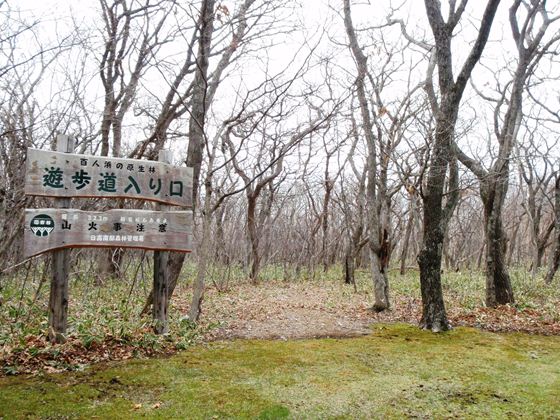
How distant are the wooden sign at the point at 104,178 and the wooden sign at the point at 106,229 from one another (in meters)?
0.24

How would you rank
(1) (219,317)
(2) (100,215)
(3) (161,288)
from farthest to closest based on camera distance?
(1) (219,317), (3) (161,288), (2) (100,215)

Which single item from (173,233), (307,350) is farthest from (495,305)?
(173,233)

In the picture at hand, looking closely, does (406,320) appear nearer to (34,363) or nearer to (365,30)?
(34,363)

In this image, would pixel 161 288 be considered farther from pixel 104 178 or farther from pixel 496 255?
pixel 496 255

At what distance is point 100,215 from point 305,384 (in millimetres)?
3228

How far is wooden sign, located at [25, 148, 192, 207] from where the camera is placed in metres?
5.15

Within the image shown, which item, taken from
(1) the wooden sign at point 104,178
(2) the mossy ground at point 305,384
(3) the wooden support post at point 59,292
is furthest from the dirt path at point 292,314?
(1) the wooden sign at point 104,178

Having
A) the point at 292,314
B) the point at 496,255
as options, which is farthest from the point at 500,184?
the point at 292,314

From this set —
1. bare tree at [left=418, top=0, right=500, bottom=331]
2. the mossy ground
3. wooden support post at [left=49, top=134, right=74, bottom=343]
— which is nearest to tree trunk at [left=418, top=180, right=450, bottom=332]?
bare tree at [left=418, top=0, right=500, bottom=331]

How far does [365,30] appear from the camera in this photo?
430 inches

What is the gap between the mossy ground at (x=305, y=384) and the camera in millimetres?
3805

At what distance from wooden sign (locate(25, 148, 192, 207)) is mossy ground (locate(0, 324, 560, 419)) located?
211 cm

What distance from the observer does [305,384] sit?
14.8 feet

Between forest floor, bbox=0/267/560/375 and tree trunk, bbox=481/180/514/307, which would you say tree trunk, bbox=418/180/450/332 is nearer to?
forest floor, bbox=0/267/560/375
